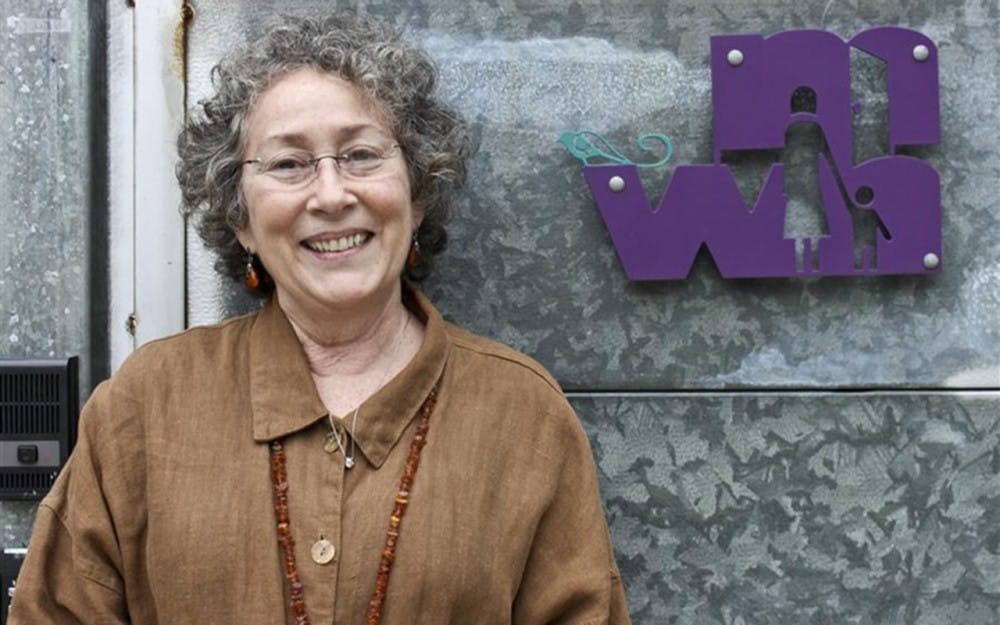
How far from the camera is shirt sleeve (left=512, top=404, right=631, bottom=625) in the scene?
2354 millimetres

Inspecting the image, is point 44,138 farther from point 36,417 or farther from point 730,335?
point 730,335

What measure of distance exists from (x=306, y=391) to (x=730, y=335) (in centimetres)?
98

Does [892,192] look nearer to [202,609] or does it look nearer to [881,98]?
[881,98]

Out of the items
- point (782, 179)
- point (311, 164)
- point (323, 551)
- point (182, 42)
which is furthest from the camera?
point (182, 42)

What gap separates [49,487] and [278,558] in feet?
2.61

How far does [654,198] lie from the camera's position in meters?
2.82

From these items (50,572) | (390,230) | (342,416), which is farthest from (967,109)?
(50,572)

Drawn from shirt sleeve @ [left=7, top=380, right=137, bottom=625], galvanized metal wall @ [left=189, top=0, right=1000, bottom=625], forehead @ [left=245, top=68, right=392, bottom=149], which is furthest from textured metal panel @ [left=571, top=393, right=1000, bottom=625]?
shirt sleeve @ [left=7, top=380, right=137, bottom=625]

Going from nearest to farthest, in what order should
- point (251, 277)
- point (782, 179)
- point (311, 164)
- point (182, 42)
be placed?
1. point (311, 164)
2. point (251, 277)
3. point (782, 179)
4. point (182, 42)

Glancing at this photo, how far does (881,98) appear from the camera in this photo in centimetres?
279

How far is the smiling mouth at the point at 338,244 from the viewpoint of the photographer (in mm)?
2346

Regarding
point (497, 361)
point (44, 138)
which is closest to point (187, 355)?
point (497, 361)

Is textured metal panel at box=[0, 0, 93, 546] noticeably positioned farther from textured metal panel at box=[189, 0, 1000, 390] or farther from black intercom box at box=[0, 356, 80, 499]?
textured metal panel at box=[189, 0, 1000, 390]

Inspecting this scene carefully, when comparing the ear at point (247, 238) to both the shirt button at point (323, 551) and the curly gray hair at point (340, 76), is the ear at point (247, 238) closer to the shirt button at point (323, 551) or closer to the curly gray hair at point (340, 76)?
the curly gray hair at point (340, 76)
